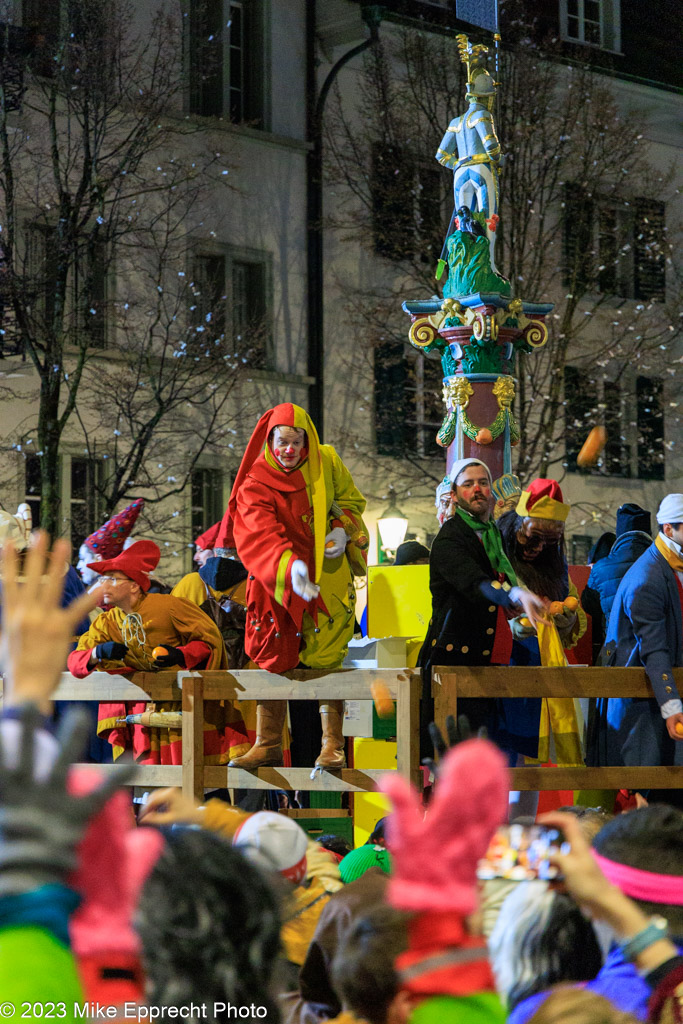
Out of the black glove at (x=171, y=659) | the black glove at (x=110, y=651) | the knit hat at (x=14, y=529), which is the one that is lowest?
the black glove at (x=171, y=659)

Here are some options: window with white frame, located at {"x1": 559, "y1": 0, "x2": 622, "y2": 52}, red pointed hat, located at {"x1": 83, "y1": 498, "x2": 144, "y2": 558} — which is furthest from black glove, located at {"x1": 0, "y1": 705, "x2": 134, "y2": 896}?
window with white frame, located at {"x1": 559, "y1": 0, "x2": 622, "y2": 52}

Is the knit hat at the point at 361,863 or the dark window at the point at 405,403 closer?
the knit hat at the point at 361,863

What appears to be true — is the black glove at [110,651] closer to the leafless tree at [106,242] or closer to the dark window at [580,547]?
the leafless tree at [106,242]

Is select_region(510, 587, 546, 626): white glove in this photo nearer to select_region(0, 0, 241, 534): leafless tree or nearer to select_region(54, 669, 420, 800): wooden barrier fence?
select_region(54, 669, 420, 800): wooden barrier fence

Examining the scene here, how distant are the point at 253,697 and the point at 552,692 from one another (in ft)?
Answer: 4.11

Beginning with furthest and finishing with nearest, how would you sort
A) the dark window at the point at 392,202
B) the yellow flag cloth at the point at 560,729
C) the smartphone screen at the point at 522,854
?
the dark window at the point at 392,202 < the yellow flag cloth at the point at 560,729 < the smartphone screen at the point at 522,854

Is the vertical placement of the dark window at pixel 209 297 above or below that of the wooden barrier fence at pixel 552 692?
above

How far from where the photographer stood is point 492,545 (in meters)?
6.41

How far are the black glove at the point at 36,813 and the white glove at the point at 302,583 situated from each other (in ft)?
13.3

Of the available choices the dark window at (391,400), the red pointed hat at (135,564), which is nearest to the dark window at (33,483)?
the dark window at (391,400)

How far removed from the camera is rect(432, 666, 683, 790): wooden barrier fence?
18.3 ft

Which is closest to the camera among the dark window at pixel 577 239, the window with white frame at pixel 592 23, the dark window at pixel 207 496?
the dark window at pixel 207 496

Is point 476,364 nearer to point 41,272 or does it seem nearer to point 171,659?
point 171,659

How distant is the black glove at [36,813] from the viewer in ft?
6.26
